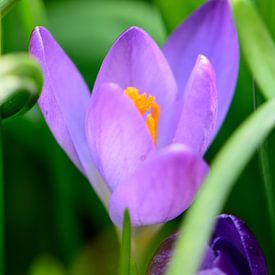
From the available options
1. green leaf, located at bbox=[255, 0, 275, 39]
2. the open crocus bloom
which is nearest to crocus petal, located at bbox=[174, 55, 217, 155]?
the open crocus bloom

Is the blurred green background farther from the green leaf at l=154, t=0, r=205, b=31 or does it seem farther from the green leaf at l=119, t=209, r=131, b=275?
the green leaf at l=119, t=209, r=131, b=275

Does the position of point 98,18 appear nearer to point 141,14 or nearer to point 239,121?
point 141,14

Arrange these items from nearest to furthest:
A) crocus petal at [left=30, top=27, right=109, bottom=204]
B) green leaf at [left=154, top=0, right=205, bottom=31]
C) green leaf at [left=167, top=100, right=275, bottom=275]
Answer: green leaf at [left=167, top=100, right=275, bottom=275]
crocus petal at [left=30, top=27, right=109, bottom=204]
green leaf at [left=154, top=0, right=205, bottom=31]

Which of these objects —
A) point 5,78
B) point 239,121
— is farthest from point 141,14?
point 5,78

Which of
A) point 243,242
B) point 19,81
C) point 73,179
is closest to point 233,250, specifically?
point 243,242

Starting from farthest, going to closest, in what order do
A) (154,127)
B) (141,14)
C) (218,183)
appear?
(141,14) → (154,127) → (218,183)

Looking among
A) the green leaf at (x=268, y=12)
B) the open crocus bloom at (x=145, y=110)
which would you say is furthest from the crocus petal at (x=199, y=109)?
the green leaf at (x=268, y=12)

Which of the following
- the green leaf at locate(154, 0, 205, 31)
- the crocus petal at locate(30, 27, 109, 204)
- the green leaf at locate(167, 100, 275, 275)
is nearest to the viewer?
the green leaf at locate(167, 100, 275, 275)
